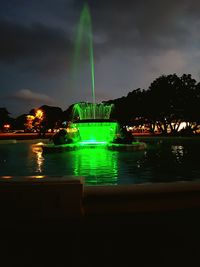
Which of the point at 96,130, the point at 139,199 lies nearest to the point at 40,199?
the point at 139,199

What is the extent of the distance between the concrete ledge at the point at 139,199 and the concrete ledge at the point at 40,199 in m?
0.24

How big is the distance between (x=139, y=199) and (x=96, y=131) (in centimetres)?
2697

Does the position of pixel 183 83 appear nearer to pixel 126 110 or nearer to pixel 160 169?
pixel 126 110

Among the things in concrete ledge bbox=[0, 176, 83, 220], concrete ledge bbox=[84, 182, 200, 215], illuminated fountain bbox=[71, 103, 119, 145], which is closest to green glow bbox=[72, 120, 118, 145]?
illuminated fountain bbox=[71, 103, 119, 145]

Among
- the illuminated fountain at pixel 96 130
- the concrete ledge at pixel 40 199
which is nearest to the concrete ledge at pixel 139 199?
the concrete ledge at pixel 40 199

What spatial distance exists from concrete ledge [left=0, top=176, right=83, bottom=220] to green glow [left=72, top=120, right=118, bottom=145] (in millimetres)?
25786

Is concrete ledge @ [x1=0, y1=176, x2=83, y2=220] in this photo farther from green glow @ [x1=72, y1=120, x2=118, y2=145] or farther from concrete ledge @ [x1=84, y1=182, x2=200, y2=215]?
green glow @ [x1=72, y1=120, x2=118, y2=145]

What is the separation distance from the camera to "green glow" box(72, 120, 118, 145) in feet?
105

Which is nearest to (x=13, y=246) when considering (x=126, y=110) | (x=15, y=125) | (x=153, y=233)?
(x=153, y=233)

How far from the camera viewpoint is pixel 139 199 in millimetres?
5910

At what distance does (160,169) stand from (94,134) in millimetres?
19295

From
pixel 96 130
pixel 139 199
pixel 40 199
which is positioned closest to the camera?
pixel 40 199

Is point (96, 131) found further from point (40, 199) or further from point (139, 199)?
point (40, 199)

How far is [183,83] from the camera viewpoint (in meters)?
71.1
